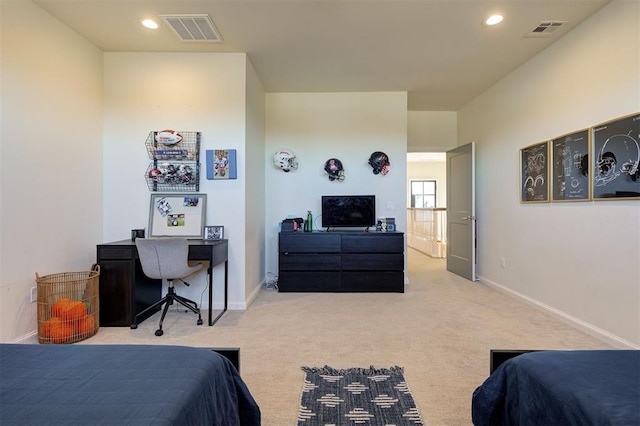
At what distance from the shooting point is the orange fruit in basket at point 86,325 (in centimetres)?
250

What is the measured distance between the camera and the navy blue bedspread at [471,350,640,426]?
848mm

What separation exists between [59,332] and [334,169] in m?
3.35

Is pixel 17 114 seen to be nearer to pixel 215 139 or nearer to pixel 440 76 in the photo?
pixel 215 139

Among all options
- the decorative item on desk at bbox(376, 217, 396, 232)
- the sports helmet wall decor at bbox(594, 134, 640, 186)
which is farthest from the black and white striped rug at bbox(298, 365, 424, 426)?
the decorative item on desk at bbox(376, 217, 396, 232)

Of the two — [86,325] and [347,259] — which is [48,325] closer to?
[86,325]

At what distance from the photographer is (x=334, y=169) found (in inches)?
171

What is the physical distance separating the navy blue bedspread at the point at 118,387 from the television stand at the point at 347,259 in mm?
2699

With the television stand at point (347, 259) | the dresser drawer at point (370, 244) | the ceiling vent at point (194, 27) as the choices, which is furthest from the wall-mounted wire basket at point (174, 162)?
the dresser drawer at point (370, 244)

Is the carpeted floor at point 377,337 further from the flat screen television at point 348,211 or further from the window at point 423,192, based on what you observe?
the window at point 423,192

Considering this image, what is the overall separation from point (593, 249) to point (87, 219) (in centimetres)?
468

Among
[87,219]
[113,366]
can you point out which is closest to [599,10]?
[113,366]

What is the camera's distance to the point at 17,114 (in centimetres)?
235

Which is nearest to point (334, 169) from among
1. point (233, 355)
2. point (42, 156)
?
point (42, 156)

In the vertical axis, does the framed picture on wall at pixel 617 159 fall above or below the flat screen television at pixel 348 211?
above
